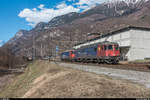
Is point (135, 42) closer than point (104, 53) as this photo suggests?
No

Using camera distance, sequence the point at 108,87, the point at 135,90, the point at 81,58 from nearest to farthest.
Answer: the point at 135,90, the point at 108,87, the point at 81,58

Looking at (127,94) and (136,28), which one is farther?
(136,28)

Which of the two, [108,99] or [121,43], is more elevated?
[121,43]

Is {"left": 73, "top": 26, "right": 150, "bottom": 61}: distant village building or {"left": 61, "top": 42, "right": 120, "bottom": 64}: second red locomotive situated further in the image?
{"left": 73, "top": 26, "right": 150, "bottom": 61}: distant village building

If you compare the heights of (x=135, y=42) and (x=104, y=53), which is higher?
(x=135, y=42)

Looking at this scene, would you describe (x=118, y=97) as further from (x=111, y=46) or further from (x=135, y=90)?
(x=111, y=46)

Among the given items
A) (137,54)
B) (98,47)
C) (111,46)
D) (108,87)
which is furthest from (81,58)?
(108,87)

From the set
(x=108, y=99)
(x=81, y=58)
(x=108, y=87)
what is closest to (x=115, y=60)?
(x=81, y=58)

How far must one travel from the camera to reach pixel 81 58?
34.4m

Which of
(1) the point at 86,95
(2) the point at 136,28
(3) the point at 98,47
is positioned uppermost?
(2) the point at 136,28

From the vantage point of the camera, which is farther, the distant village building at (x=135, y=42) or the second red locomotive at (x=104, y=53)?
the distant village building at (x=135, y=42)

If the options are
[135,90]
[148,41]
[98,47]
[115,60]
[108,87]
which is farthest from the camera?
[148,41]

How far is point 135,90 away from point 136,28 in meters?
32.2

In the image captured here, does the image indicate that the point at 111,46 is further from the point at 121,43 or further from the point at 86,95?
the point at 86,95
